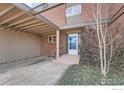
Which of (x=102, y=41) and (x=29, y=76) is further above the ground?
(x=102, y=41)

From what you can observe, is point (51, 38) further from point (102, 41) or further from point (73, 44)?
point (102, 41)

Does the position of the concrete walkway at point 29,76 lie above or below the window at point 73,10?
below

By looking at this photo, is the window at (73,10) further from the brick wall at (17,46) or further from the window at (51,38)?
the brick wall at (17,46)

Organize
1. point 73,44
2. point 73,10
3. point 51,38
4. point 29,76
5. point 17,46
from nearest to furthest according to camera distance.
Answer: point 29,76, point 17,46, point 73,10, point 73,44, point 51,38

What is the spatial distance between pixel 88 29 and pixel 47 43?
917 cm

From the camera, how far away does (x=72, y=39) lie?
1616cm

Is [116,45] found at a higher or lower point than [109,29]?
lower

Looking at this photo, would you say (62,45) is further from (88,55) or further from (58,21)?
(88,55)

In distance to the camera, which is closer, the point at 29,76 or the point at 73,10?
the point at 29,76

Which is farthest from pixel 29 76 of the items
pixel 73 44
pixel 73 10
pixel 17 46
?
pixel 73 10

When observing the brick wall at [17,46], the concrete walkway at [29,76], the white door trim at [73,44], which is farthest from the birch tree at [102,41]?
the white door trim at [73,44]

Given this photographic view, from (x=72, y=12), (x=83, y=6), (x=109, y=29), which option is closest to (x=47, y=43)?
(x=72, y=12)

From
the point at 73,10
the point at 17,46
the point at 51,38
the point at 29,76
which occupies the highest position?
the point at 73,10

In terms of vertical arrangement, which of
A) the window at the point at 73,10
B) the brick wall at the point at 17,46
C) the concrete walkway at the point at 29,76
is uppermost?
the window at the point at 73,10
